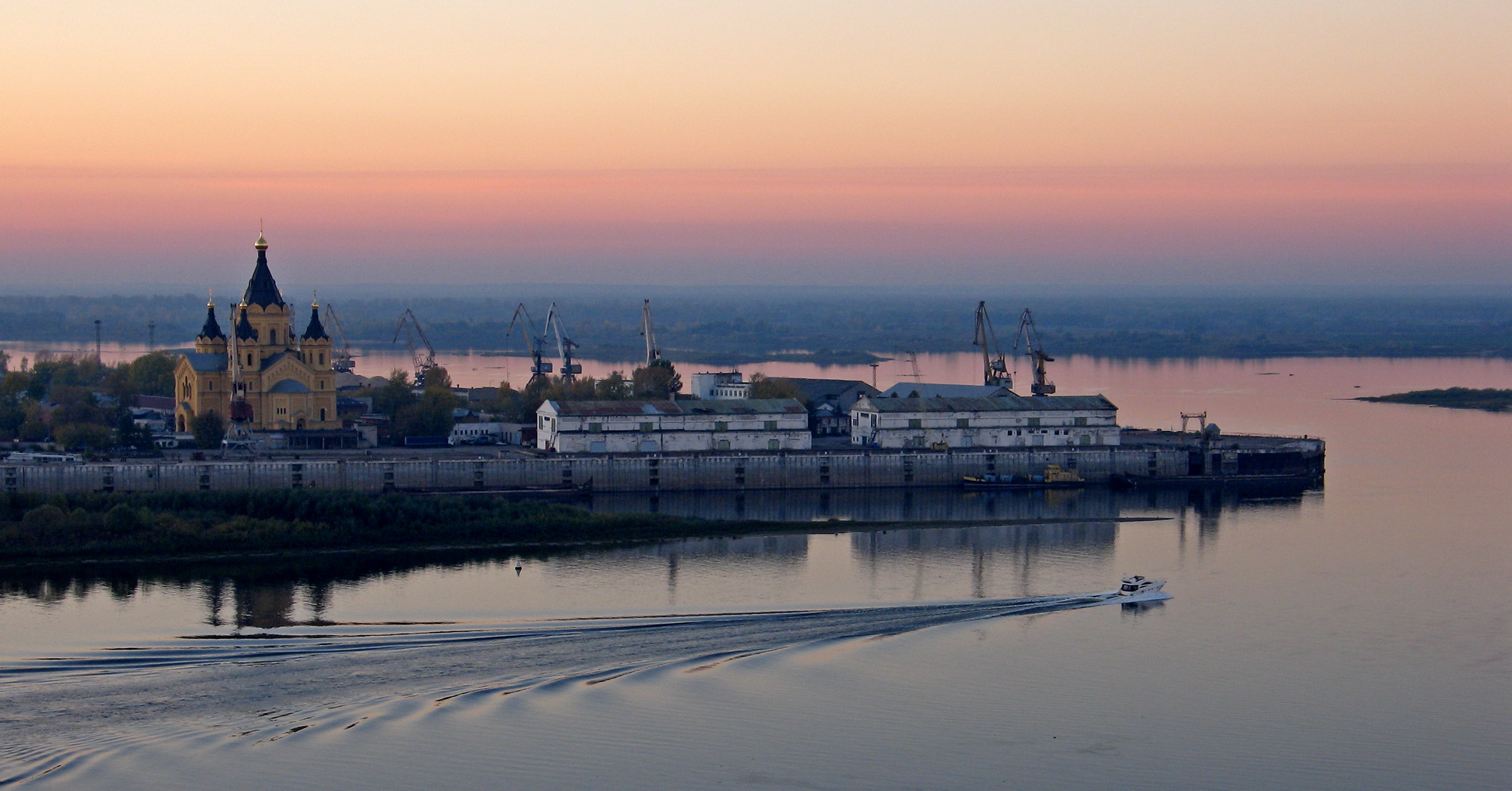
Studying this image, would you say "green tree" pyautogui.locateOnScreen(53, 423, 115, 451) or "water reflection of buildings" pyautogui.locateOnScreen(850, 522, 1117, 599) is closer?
"water reflection of buildings" pyautogui.locateOnScreen(850, 522, 1117, 599)

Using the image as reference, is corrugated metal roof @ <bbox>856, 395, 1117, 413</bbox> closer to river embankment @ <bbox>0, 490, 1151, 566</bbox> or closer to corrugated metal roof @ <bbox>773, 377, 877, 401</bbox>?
corrugated metal roof @ <bbox>773, 377, 877, 401</bbox>

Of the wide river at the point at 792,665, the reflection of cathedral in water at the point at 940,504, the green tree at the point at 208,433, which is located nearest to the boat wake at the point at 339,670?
the wide river at the point at 792,665

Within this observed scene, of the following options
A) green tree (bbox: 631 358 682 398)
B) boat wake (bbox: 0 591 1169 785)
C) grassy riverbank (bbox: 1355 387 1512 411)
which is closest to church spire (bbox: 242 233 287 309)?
green tree (bbox: 631 358 682 398)

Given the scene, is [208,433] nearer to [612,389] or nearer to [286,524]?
[286,524]

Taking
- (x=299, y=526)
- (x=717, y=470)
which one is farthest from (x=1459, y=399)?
(x=299, y=526)

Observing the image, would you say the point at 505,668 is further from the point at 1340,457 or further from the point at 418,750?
the point at 1340,457

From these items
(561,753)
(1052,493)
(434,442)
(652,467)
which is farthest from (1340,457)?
(561,753)
